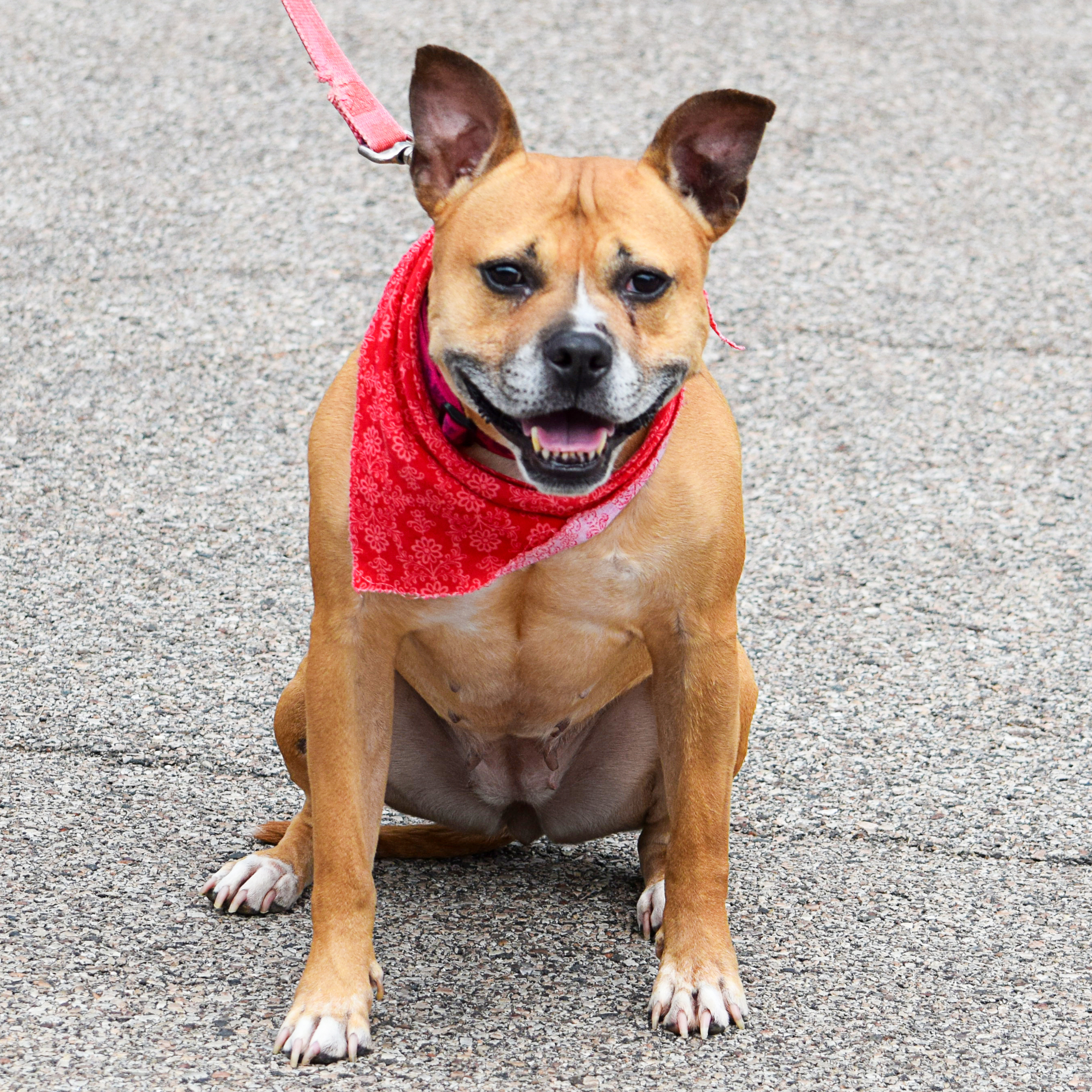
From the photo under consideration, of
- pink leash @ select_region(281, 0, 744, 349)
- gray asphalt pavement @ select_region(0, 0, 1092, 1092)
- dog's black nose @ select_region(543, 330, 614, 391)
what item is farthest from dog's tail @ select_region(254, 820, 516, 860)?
dog's black nose @ select_region(543, 330, 614, 391)

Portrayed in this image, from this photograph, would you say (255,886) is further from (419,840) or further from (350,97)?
(350,97)

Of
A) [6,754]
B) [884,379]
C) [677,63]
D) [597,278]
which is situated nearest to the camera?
[597,278]

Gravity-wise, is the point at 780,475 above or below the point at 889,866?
above

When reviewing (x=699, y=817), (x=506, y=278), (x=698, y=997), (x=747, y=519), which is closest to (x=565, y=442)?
(x=506, y=278)

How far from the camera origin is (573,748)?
12.7ft

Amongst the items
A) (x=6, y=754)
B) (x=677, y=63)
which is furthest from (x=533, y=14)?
(x=6, y=754)

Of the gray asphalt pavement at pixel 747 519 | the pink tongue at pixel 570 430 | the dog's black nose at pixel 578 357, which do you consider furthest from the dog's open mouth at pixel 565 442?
the gray asphalt pavement at pixel 747 519

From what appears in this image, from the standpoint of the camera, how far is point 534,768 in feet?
12.6

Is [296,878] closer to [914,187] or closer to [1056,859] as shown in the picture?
[1056,859]

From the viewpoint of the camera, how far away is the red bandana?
128 inches

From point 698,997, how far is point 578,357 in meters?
1.45

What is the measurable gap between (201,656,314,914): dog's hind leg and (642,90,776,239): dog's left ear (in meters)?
1.43

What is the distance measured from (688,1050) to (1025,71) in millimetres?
8457

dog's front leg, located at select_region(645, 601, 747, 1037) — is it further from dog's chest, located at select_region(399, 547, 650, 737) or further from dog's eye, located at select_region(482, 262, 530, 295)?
dog's eye, located at select_region(482, 262, 530, 295)
